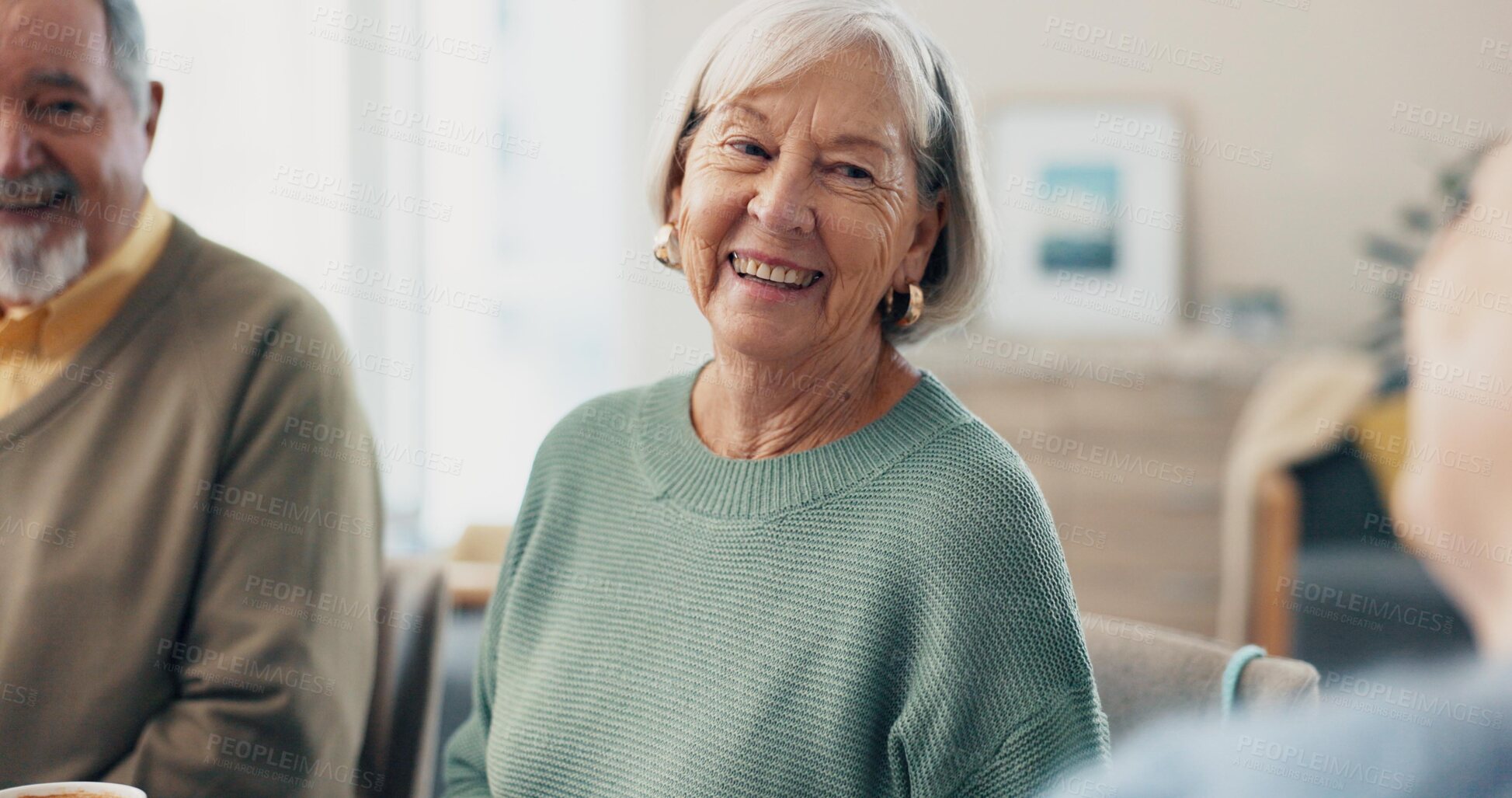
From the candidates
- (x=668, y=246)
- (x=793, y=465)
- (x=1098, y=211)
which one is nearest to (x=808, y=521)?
(x=793, y=465)

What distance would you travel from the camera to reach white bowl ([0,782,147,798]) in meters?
0.90

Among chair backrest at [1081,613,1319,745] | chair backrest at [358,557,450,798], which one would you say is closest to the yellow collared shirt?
chair backrest at [358,557,450,798]

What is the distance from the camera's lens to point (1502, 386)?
1.33 ft

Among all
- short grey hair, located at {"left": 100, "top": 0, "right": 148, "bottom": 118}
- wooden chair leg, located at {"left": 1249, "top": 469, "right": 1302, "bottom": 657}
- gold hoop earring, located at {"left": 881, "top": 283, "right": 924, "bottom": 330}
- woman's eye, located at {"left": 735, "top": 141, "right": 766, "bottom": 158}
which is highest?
short grey hair, located at {"left": 100, "top": 0, "right": 148, "bottom": 118}

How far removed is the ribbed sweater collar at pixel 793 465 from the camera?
3.70 ft

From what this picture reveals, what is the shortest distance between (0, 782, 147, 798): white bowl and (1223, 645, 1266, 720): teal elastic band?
0.88m

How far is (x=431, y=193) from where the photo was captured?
12.0ft

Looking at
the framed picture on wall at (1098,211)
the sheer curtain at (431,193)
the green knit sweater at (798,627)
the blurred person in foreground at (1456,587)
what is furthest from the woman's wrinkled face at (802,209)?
the framed picture on wall at (1098,211)

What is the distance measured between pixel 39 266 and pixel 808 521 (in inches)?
30.8

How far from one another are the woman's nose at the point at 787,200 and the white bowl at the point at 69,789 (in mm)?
664

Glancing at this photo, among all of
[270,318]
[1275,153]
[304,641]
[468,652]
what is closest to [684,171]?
[270,318]

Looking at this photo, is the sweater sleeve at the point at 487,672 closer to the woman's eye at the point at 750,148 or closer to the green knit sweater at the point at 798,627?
the green knit sweater at the point at 798,627

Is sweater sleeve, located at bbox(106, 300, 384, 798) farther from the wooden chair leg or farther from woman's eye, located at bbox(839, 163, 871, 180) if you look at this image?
the wooden chair leg

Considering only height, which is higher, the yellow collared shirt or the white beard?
the white beard
